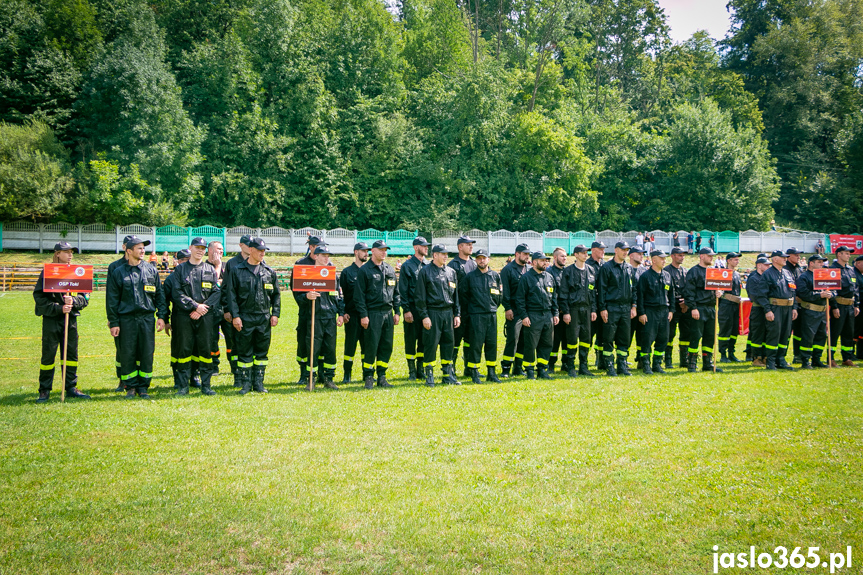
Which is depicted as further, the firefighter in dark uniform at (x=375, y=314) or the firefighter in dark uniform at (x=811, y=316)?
the firefighter in dark uniform at (x=811, y=316)

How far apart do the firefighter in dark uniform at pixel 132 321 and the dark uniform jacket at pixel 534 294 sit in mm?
6342

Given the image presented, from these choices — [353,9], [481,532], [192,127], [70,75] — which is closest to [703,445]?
[481,532]

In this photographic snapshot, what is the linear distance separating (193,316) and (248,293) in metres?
0.92

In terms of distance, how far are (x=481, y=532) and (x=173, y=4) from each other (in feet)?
Answer: 194

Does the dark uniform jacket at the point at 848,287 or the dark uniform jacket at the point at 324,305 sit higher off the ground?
the dark uniform jacket at the point at 848,287

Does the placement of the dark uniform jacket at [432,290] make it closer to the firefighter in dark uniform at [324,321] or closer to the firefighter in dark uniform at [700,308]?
the firefighter in dark uniform at [324,321]

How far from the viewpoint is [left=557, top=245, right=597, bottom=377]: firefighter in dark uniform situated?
11953mm

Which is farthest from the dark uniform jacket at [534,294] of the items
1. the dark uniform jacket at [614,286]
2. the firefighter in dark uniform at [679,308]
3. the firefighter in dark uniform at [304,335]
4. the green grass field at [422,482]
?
the firefighter in dark uniform at [304,335]

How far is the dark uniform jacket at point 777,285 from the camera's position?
12.9 metres

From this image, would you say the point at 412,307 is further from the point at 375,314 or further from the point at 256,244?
the point at 256,244

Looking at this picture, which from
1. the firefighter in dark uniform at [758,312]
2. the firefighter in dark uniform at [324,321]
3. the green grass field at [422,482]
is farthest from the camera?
the firefighter in dark uniform at [758,312]

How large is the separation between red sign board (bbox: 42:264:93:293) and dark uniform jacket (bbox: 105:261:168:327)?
356 millimetres

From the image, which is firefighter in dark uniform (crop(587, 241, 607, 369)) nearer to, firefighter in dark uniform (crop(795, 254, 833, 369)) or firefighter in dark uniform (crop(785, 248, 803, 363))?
firefighter in dark uniform (crop(795, 254, 833, 369))

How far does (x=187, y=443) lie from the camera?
6867 millimetres
